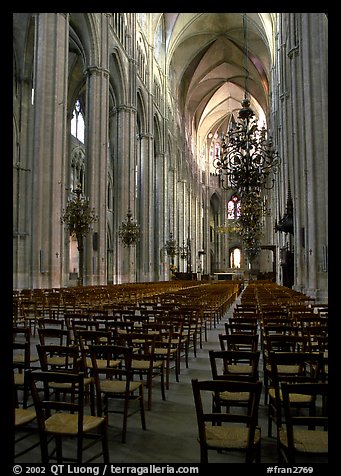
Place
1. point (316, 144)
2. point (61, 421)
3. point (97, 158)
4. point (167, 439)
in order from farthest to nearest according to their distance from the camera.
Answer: point (97, 158) < point (316, 144) < point (167, 439) < point (61, 421)

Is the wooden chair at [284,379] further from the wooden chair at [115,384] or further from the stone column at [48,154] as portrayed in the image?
the stone column at [48,154]

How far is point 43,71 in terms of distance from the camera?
2103 cm

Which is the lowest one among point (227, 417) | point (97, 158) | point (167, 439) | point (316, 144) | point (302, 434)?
point (167, 439)

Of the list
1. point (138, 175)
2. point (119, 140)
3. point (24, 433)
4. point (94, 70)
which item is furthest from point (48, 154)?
point (138, 175)

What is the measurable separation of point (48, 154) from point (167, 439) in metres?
18.7

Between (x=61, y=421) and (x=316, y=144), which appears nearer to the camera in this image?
(x=61, y=421)

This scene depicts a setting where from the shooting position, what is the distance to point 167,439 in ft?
13.9

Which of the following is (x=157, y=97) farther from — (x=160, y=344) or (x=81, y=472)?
(x=81, y=472)

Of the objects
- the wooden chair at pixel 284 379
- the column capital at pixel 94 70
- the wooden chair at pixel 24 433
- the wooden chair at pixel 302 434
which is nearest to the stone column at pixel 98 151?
the column capital at pixel 94 70

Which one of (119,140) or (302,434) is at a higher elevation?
(119,140)

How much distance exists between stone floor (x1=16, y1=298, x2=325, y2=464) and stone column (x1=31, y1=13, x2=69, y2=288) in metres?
15.5

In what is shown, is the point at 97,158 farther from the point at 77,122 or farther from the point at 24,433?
the point at 24,433
